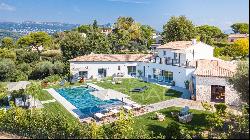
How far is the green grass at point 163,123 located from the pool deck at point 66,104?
17.4 feet

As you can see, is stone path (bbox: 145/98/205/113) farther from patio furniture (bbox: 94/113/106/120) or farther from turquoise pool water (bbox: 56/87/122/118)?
patio furniture (bbox: 94/113/106/120)

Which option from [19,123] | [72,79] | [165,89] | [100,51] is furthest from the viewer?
[100,51]

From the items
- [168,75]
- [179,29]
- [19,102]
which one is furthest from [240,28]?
[19,102]

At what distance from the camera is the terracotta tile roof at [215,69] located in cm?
3077

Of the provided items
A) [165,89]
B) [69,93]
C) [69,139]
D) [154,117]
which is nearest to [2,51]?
[69,93]

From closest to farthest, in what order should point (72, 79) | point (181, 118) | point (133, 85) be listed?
point (181, 118) → point (133, 85) → point (72, 79)

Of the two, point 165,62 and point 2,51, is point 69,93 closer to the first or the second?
point 165,62

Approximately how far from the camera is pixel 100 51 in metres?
61.6

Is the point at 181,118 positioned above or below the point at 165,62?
below

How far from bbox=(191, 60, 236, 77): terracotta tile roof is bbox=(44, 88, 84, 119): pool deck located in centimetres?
1136

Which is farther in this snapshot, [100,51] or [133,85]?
[100,51]

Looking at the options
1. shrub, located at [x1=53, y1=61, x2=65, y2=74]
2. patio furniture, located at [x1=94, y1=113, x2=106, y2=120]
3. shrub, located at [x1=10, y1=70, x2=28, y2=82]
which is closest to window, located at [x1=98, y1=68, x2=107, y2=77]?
shrub, located at [x1=53, y1=61, x2=65, y2=74]

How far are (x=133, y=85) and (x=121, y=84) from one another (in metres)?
1.65

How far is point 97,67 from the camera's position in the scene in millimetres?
46125
